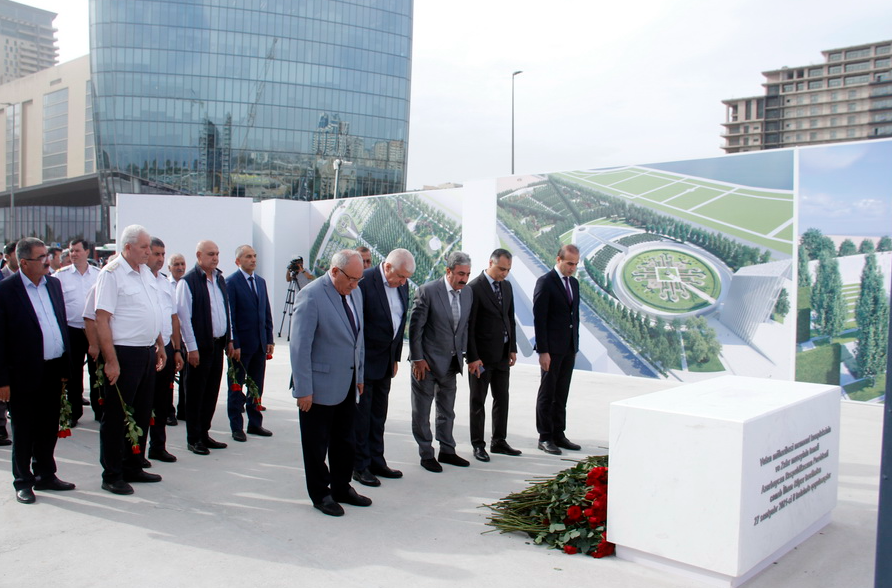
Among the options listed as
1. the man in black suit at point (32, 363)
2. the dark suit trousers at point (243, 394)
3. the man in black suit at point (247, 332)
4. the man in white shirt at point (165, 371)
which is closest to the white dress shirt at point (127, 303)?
the man in black suit at point (32, 363)

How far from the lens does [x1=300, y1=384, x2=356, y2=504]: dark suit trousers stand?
4.20m

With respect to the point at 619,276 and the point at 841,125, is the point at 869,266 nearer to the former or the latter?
the point at 619,276

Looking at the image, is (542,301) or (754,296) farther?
(754,296)

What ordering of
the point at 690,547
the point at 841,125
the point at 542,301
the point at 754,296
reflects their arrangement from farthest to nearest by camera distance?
1. the point at 841,125
2. the point at 754,296
3. the point at 542,301
4. the point at 690,547

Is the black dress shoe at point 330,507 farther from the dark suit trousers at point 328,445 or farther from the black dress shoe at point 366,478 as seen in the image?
the black dress shoe at point 366,478

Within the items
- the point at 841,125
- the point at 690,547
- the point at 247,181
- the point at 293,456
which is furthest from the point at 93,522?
the point at 841,125

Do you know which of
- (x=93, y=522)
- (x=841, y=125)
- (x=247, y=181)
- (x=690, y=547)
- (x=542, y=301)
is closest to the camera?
(x=690, y=547)

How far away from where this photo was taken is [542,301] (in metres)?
5.91

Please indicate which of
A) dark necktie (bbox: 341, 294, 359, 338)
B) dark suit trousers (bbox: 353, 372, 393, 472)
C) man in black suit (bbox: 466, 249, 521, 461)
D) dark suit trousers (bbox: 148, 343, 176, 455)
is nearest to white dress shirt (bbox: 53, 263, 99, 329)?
dark suit trousers (bbox: 148, 343, 176, 455)

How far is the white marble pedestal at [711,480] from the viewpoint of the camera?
3.17m

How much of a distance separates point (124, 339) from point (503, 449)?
2.98 meters

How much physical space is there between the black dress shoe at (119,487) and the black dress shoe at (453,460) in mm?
2190

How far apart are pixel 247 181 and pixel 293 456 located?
6165 centimetres

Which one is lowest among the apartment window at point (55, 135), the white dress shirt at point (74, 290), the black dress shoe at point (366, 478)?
the black dress shoe at point (366, 478)
